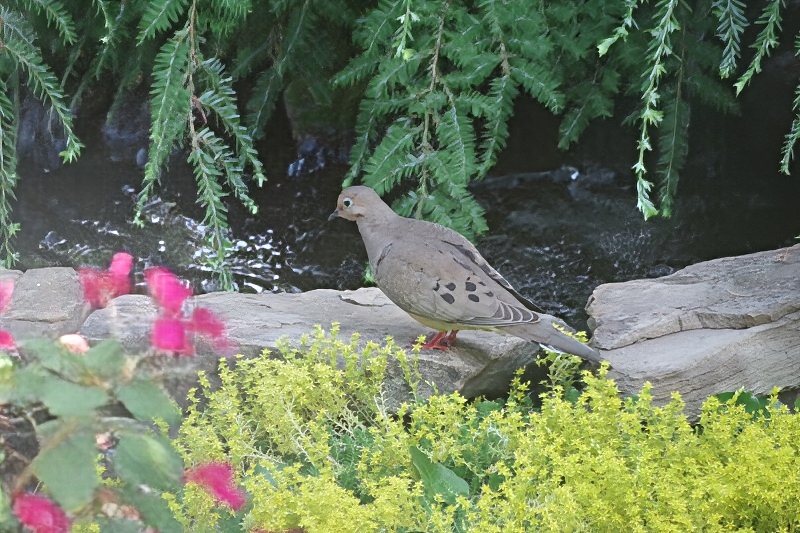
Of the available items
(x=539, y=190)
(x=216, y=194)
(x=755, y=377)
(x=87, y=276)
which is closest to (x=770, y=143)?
(x=539, y=190)

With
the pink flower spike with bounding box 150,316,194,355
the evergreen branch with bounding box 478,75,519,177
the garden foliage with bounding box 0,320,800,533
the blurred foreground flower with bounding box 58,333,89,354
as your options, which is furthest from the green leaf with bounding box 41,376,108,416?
the evergreen branch with bounding box 478,75,519,177

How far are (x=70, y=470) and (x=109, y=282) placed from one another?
520 millimetres

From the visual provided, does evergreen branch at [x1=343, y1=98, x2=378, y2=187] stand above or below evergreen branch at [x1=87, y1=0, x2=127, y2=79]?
below

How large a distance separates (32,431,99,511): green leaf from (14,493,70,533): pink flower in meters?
0.04

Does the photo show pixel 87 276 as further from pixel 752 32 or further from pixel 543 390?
pixel 752 32

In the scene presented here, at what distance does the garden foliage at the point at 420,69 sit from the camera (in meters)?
2.89

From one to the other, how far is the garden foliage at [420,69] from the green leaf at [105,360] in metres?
1.48

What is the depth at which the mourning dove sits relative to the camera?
2643 mm

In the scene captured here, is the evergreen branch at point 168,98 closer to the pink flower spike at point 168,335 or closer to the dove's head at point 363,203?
the dove's head at point 363,203

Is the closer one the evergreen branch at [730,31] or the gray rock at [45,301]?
the gray rock at [45,301]

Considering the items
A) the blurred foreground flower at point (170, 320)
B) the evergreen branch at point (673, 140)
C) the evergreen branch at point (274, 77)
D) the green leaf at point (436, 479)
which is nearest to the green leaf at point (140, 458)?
the blurred foreground flower at point (170, 320)

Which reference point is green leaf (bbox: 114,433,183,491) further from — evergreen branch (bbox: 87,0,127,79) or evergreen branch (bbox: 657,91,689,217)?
evergreen branch (bbox: 657,91,689,217)

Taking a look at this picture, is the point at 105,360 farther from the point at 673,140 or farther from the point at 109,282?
the point at 673,140

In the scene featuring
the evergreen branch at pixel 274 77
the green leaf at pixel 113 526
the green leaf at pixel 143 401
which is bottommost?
the green leaf at pixel 113 526
